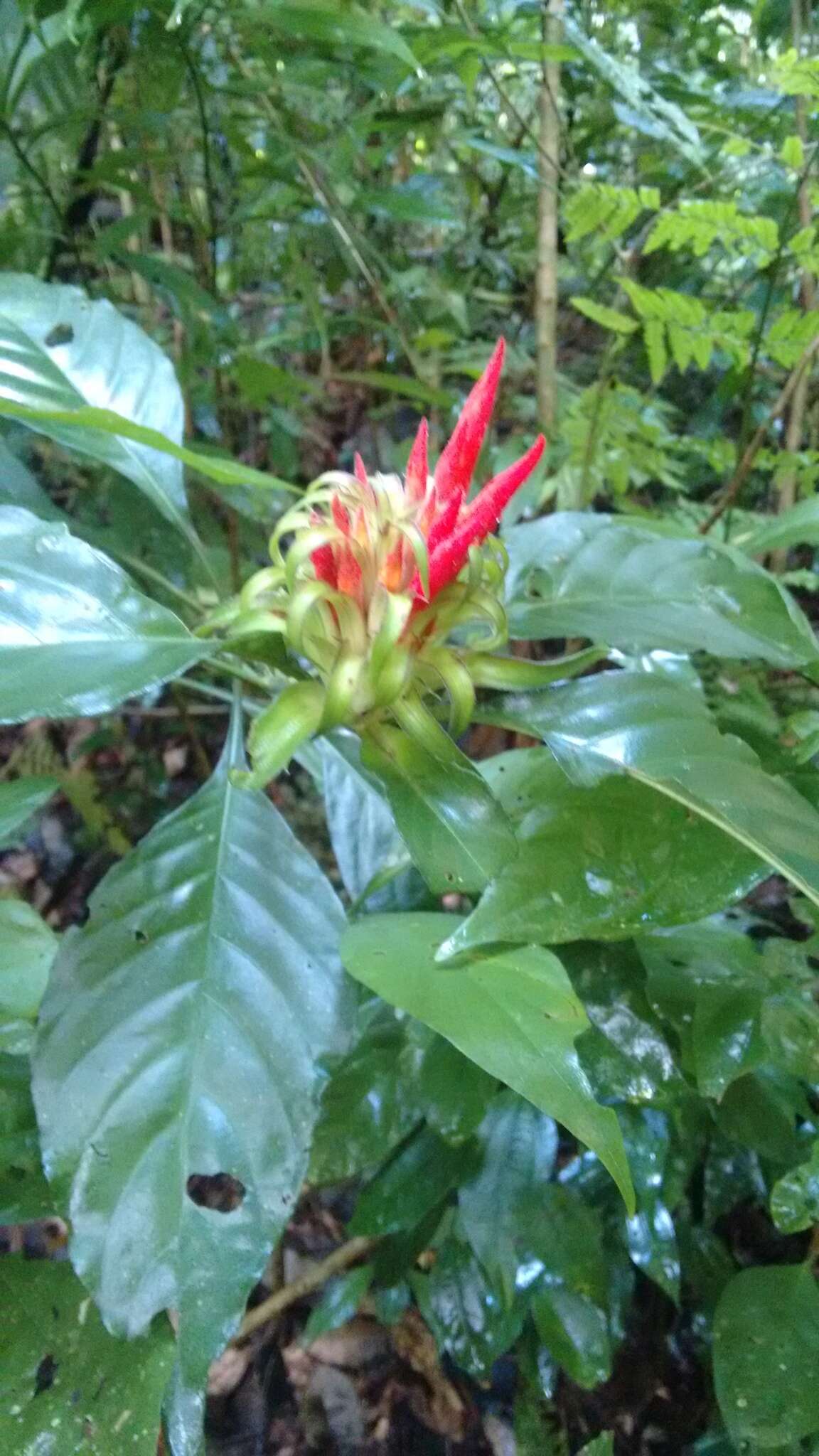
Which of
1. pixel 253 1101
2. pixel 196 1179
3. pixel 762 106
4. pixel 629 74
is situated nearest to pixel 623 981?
pixel 253 1101

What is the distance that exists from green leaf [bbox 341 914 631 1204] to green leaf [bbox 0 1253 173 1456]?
25 centimetres

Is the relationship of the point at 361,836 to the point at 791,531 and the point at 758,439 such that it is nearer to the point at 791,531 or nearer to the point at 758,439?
the point at 791,531

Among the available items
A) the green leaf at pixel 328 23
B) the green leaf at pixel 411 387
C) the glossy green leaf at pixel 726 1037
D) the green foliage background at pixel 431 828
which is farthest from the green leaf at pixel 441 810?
the green leaf at pixel 411 387

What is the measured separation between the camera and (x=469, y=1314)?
738 mm

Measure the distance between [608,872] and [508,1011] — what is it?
11 cm

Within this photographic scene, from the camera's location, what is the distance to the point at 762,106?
3.75 ft

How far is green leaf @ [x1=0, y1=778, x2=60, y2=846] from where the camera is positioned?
22.2 inches

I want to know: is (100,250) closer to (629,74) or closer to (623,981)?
(629,74)

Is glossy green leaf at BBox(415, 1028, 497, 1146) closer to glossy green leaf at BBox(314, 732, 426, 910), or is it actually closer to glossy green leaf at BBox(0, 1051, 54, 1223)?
glossy green leaf at BBox(314, 732, 426, 910)

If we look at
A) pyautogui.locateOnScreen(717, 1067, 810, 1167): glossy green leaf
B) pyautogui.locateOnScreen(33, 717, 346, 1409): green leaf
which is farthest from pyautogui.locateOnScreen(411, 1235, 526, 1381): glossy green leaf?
pyautogui.locateOnScreen(33, 717, 346, 1409): green leaf

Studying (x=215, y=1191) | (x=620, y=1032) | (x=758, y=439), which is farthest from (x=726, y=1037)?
(x=215, y=1191)

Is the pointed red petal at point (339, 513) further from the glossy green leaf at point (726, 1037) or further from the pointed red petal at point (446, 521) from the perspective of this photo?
the glossy green leaf at point (726, 1037)

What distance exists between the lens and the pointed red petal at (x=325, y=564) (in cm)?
56

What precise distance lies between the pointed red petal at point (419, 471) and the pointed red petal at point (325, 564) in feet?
0.22
